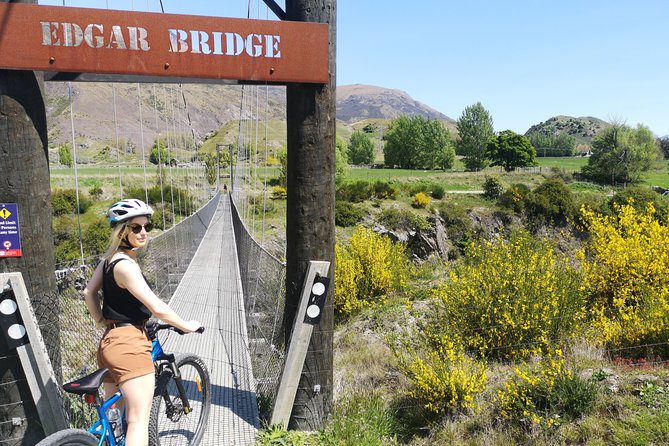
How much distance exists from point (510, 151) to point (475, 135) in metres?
7.67

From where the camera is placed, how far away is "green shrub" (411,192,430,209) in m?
31.5

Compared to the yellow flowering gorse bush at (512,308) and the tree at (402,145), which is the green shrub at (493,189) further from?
the tree at (402,145)

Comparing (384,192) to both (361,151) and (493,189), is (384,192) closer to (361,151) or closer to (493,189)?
(493,189)

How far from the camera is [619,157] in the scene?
167ft

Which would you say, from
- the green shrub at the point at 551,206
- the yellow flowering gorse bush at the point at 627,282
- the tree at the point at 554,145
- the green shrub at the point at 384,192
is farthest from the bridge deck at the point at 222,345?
the tree at the point at 554,145

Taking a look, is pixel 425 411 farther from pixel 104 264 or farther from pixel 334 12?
pixel 334 12

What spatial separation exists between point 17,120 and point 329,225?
1905mm

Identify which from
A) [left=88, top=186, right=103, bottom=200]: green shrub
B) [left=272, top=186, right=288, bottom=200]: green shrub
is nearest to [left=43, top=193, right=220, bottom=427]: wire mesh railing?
[left=272, top=186, right=288, bottom=200]: green shrub

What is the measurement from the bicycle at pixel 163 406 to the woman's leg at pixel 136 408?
10cm

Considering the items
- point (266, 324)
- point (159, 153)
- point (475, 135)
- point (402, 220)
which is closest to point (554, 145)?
point (475, 135)

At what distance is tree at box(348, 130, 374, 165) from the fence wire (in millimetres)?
79533

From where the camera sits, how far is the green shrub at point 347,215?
26328 mm

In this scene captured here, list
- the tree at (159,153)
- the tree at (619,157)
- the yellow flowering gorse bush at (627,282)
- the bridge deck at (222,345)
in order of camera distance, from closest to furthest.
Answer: the bridge deck at (222,345), the yellow flowering gorse bush at (627,282), the tree at (159,153), the tree at (619,157)

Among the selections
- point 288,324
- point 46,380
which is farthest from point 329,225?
point 46,380
